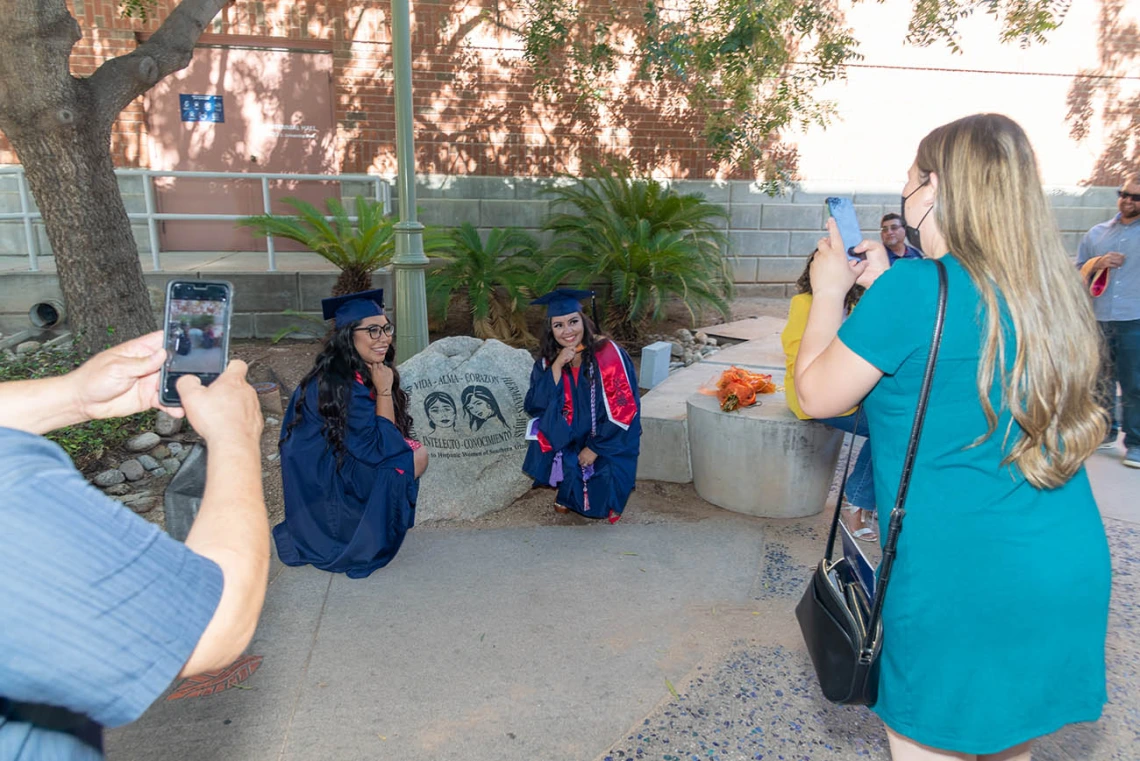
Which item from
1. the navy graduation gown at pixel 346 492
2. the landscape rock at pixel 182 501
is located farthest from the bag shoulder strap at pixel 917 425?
the landscape rock at pixel 182 501

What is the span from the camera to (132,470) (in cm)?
532

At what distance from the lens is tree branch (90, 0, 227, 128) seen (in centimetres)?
557

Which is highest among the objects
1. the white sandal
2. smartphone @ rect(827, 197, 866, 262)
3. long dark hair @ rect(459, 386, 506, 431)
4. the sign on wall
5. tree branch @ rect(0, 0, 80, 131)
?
the sign on wall

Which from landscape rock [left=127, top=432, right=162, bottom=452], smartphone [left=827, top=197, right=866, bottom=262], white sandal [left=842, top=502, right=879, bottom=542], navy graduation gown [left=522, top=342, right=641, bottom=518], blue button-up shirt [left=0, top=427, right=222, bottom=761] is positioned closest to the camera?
blue button-up shirt [left=0, top=427, right=222, bottom=761]

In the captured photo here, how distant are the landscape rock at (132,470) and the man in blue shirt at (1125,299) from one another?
6.75m

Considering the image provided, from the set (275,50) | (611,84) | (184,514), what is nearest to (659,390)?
(184,514)

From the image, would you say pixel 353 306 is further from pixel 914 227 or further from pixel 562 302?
pixel 914 227

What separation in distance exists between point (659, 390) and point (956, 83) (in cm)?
866

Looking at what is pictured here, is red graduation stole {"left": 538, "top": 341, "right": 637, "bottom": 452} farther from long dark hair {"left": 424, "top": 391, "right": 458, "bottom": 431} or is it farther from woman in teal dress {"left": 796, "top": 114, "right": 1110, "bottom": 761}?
woman in teal dress {"left": 796, "top": 114, "right": 1110, "bottom": 761}

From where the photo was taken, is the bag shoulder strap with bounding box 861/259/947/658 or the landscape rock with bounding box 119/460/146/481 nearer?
the bag shoulder strap with bounding box 861/259/947/658

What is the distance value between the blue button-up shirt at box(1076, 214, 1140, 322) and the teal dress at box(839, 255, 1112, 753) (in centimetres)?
475

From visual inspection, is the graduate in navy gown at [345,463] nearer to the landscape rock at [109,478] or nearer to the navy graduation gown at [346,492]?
the navy graduation gown at [346,492]

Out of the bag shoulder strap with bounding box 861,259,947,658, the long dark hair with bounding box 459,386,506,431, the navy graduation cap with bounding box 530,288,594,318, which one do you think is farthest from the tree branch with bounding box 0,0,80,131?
the bag shoulder strap with bounding box 861,259,947,658

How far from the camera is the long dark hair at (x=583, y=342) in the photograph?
4.75 metres
